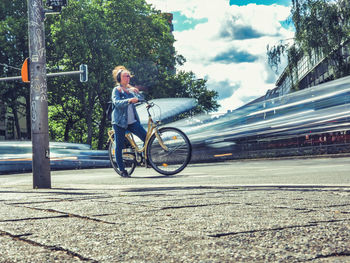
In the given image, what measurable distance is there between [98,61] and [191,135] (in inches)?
537

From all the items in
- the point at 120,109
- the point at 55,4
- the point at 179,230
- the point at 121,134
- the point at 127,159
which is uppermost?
the point at 55,4

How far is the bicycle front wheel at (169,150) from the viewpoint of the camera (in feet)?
24.2

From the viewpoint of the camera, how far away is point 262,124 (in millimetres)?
19266

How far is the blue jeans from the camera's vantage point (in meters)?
7.73

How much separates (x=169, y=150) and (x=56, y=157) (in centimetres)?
1124

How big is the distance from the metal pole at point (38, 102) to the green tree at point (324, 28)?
1711 centimetres

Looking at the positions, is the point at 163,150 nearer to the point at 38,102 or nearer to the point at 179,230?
the point at 38,102

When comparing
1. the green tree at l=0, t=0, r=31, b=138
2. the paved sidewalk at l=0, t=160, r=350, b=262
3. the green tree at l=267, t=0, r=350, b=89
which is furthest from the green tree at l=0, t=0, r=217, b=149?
the paved sidewalk at l=0, t=160, r=350, b=262

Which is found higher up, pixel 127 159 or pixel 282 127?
pixel 282 127

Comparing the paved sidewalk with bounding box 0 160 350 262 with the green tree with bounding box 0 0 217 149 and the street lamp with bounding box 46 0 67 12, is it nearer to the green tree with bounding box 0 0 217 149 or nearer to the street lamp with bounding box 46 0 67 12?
the street lamp with bounding box 46 0 67 12

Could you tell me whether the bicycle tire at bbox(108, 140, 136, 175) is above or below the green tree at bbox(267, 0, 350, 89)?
below

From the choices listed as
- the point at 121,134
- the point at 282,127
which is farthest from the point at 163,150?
the point at 282,127

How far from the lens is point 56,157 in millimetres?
17891

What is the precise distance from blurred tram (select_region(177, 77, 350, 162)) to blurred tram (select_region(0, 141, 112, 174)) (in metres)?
3.60
